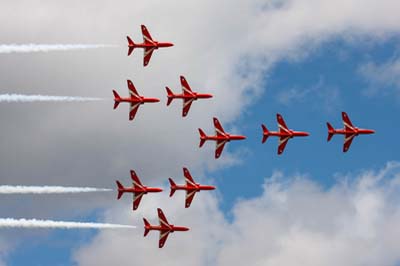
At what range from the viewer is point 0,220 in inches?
7687

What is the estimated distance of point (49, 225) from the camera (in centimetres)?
19938

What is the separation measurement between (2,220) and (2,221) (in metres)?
1.02

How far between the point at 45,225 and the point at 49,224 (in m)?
0.74

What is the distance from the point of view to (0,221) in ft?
637

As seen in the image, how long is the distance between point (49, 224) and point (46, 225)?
0.56 metres

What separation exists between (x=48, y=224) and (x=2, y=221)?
29.8 ft

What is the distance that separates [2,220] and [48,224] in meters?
8.70

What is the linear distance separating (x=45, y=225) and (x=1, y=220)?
8.47 meters

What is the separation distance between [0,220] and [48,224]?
29.7 ft

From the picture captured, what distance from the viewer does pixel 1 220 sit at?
7692 inches

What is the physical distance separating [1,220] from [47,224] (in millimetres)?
8750

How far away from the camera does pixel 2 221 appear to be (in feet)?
638

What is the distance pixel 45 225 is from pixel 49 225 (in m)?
0.93
